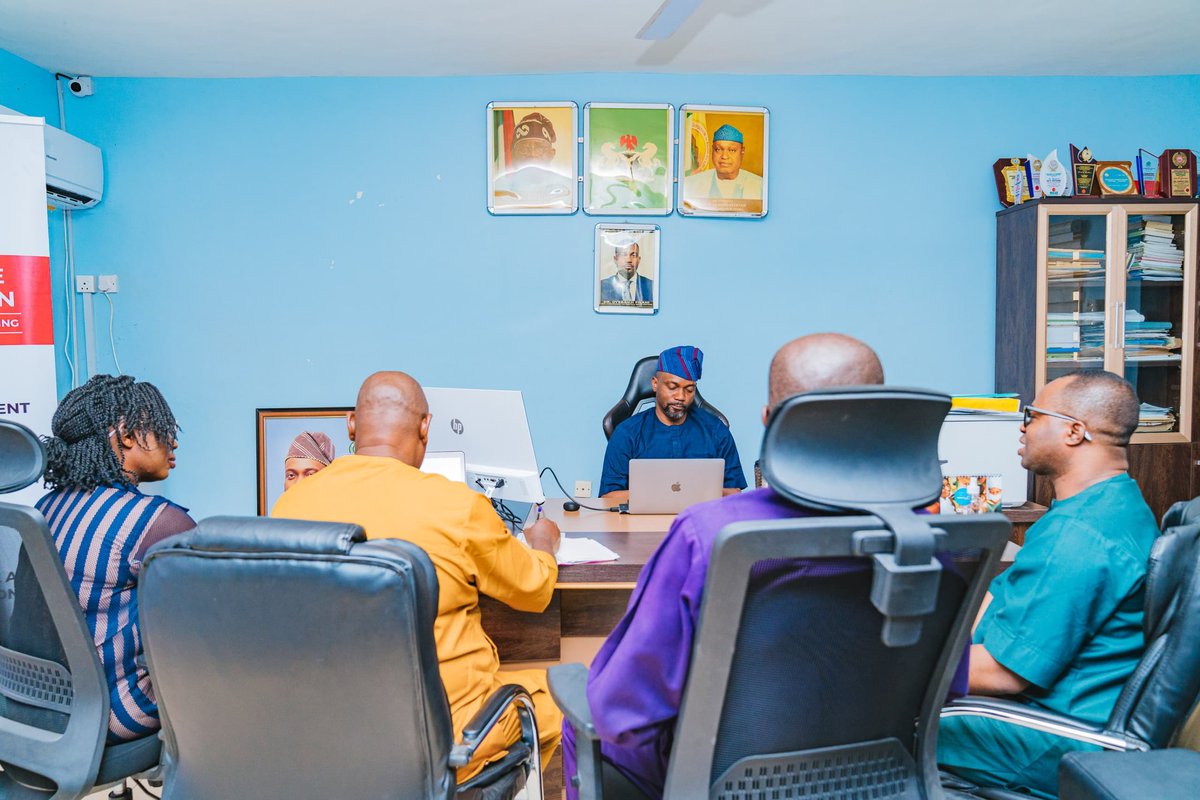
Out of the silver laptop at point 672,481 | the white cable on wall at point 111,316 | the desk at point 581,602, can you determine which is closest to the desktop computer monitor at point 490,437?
the desk at point 581,602

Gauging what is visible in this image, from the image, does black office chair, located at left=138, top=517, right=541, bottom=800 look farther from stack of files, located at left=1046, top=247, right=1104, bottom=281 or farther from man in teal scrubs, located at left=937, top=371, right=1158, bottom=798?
stack of files, located at left=1046, top=247, right=1104, bottom=281

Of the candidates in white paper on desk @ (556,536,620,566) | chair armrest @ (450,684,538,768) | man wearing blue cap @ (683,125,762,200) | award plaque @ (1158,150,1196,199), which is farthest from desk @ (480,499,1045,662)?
award plaque @ (1158,150,1196,199)

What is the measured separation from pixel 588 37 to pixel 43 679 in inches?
122

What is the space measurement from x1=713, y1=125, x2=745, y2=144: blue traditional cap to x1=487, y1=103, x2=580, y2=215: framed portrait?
0.73 meters

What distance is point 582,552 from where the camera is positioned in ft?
6.72

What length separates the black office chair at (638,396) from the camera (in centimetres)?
360

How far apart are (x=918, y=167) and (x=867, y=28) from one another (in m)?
0.95

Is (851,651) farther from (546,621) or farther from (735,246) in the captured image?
(735,246)

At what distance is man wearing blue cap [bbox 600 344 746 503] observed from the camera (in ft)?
11.1

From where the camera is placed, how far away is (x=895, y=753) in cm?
112

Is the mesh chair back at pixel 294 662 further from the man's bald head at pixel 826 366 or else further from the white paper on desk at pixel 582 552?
the white paper on desk at pixel 582 552

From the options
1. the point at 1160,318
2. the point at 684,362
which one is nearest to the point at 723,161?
the point at 684,362

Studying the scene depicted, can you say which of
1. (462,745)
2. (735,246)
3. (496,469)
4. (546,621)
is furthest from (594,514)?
(735,246)

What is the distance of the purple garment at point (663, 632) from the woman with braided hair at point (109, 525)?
3.21ft
